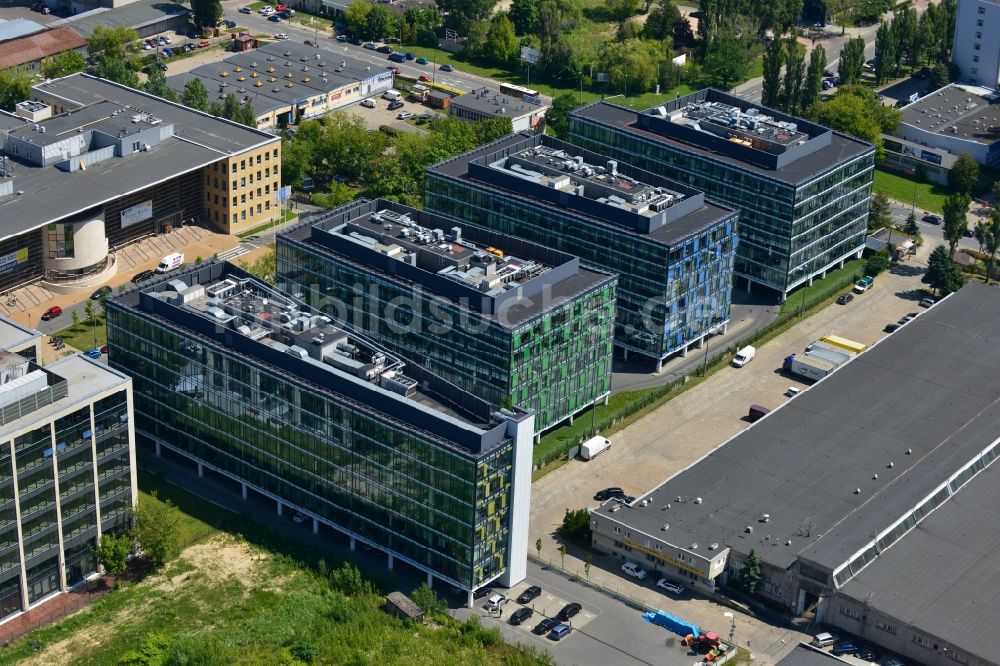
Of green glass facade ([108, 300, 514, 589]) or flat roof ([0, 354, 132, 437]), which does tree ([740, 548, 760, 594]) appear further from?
flat roof ([0, 354, 132, 437])

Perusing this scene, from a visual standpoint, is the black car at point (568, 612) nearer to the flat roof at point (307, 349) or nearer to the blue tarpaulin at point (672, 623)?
the blue tarpaulin at point (672, 623)

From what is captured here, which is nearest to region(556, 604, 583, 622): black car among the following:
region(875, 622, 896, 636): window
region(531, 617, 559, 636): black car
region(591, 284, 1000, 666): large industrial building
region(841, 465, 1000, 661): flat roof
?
region(531, 617, 559, 636): black car

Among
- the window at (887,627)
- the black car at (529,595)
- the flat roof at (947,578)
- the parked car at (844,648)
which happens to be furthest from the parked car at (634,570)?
the window at (887,627)

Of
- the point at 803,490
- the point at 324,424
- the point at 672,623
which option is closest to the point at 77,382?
the point at 324,424

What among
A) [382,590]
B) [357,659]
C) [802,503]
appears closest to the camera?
[357,659]

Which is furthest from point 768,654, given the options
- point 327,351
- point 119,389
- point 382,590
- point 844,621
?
point 119,389

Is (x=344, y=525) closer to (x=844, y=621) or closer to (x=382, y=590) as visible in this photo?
(x=382, y=590)

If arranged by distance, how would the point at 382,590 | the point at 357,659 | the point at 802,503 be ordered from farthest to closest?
the point at 802,503 < the point at 382,590 < the point at 357,659
